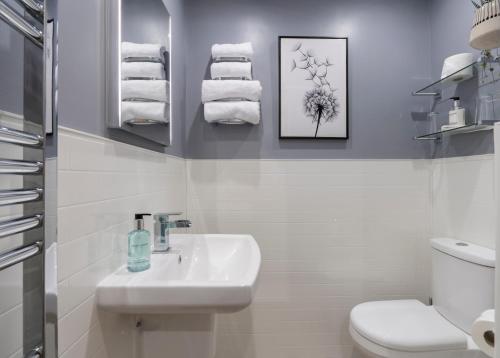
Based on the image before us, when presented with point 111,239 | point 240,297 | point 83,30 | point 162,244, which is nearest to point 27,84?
point 83,30

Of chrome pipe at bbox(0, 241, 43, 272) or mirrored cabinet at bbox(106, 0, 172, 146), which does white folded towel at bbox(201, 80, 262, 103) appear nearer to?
mirrored cabinet at bbox(106, 0, 172, 146)

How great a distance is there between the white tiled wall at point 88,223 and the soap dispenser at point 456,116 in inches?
61.4

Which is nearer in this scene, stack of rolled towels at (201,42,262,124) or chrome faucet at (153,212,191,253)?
chrome faucet at (153,212,191,253)

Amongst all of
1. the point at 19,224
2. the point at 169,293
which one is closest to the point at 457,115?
the point at 169,293

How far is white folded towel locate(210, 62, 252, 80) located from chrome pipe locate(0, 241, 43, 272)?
1.34m

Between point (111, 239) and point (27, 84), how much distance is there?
51 centimetres

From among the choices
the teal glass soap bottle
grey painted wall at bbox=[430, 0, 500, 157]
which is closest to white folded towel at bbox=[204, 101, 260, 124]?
the teal glass soap bottle

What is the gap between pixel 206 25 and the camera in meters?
1.86

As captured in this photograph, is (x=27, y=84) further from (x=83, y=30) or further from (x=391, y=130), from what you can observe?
(x=391, y=130)

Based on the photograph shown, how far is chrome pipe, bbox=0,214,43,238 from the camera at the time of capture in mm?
437

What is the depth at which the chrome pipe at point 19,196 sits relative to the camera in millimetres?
435

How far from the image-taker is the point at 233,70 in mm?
1646

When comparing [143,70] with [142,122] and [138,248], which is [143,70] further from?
[138,248]

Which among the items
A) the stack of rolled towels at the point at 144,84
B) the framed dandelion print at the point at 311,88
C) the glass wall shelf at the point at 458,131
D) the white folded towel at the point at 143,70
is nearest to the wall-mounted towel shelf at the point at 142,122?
the stack of rolled towels at the point at 144,84
